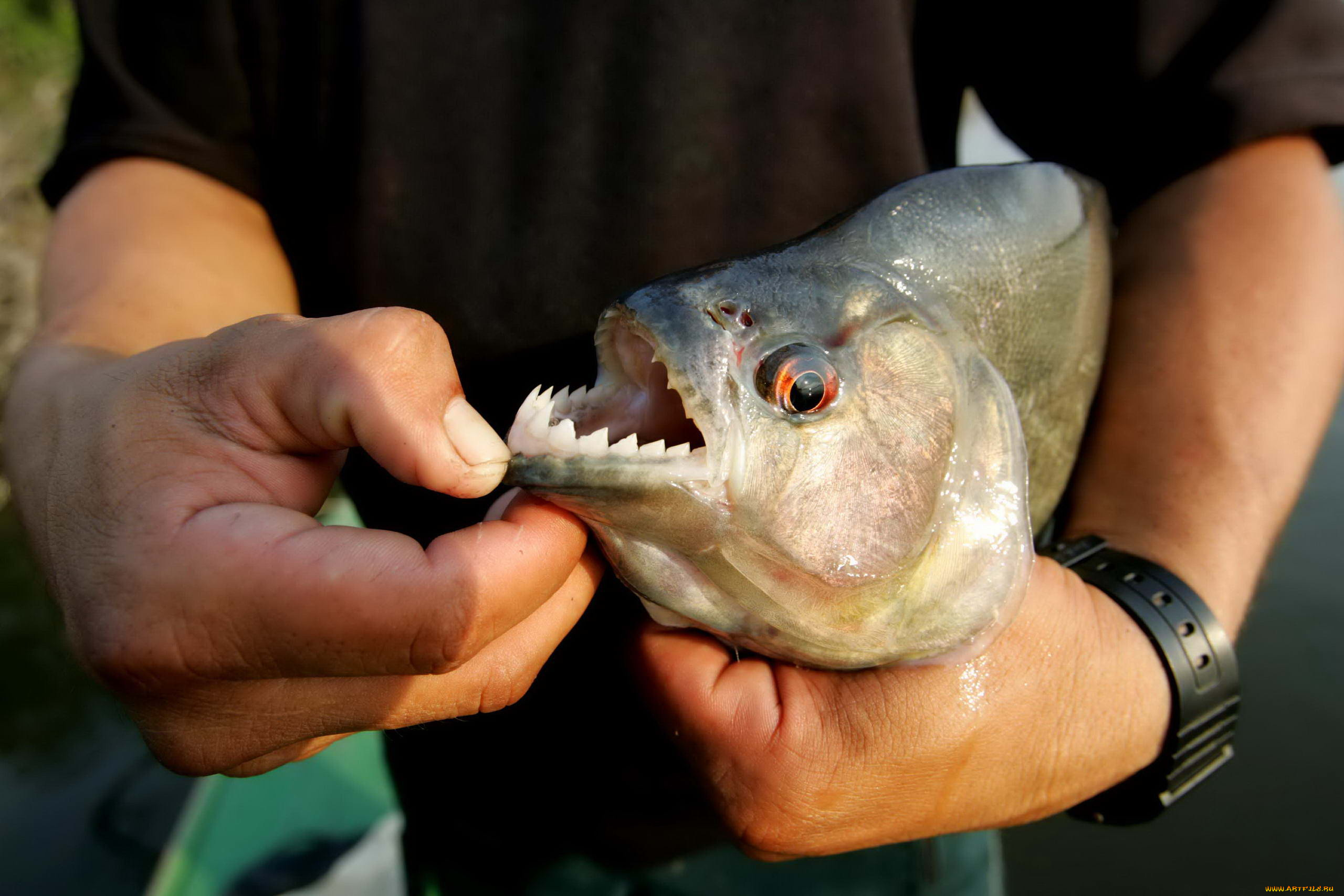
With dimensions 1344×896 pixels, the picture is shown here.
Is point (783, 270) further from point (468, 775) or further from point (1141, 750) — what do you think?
point (468, 775)

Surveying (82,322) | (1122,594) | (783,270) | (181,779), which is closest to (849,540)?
(783,270)

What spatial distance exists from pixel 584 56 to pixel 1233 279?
5.49 ft

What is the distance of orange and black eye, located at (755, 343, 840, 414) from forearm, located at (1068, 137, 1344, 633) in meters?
0.98

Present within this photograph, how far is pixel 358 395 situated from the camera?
102cm

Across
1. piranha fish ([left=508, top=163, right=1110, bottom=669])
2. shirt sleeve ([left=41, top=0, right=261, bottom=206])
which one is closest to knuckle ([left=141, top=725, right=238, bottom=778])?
piranha fish ([left=508, top=163, right=1110, bottom=669])

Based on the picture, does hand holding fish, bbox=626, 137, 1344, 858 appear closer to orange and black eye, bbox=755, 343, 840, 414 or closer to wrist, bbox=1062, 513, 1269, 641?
wrist, bbox=1062, 513, 1269, 641

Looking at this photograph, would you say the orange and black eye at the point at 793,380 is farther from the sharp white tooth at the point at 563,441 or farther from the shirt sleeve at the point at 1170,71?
the shirt sleeve at the point at 1170,71

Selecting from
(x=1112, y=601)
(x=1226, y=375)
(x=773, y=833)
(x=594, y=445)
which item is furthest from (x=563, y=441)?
(x=1226, y=375)

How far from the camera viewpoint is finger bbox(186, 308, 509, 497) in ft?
3.40

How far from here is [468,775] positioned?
2.27 metres

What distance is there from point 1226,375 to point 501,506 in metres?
1.70

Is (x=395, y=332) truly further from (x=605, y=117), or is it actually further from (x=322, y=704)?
(x=605, y=117)

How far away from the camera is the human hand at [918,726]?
4.68 feet

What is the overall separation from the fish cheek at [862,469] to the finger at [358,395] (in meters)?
0.46
